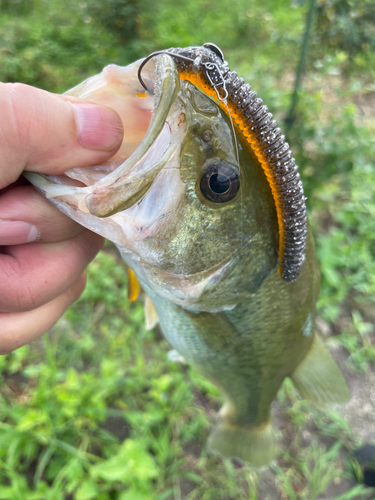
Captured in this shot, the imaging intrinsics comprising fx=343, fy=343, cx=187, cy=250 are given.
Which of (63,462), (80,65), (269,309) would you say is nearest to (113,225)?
(269,309)

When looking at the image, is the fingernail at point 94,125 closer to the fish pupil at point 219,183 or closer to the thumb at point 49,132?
the thumb at point 49,132

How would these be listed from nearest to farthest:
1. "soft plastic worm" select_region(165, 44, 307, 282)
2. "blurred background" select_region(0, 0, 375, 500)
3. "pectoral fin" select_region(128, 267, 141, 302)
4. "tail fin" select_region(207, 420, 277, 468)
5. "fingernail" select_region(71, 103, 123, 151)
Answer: "soft plastic worm" select_region(165, 44, 307, 282), "fingernail" select_region(71, 103, 123, 151), "pectoral fin" select_region(128, 267, 141, 302), "tail fin" select_region(207, 420, 277, 468), "blurred background" select_region(0, 0, 375, 500)

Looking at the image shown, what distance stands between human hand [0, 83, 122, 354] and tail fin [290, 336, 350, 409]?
0.91 metres

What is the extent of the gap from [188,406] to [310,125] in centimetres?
216

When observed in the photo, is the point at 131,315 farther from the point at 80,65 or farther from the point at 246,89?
the point at 80,65

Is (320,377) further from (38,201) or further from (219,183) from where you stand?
(38,201)

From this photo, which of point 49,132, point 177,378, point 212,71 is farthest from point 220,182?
point 177,378

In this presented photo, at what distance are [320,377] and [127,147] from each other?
110 cm

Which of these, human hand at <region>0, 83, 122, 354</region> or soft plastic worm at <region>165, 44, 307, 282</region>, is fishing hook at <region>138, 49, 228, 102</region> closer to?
soft plastic worm at <region>165, 44, 307, 282</region>

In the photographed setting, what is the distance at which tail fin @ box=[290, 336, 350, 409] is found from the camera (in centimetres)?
131

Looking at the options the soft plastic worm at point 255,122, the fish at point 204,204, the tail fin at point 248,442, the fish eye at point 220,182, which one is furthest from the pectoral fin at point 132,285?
the tail fin at point 248,442

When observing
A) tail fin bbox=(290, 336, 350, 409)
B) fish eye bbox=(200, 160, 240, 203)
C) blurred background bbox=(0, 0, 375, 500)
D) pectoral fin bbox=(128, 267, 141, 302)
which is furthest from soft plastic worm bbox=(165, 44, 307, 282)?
blurred background bbox=(0, 0, 375, 500)

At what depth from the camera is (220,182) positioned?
2.59ft

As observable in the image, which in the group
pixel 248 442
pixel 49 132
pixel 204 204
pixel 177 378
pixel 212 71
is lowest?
pixel 177 378
